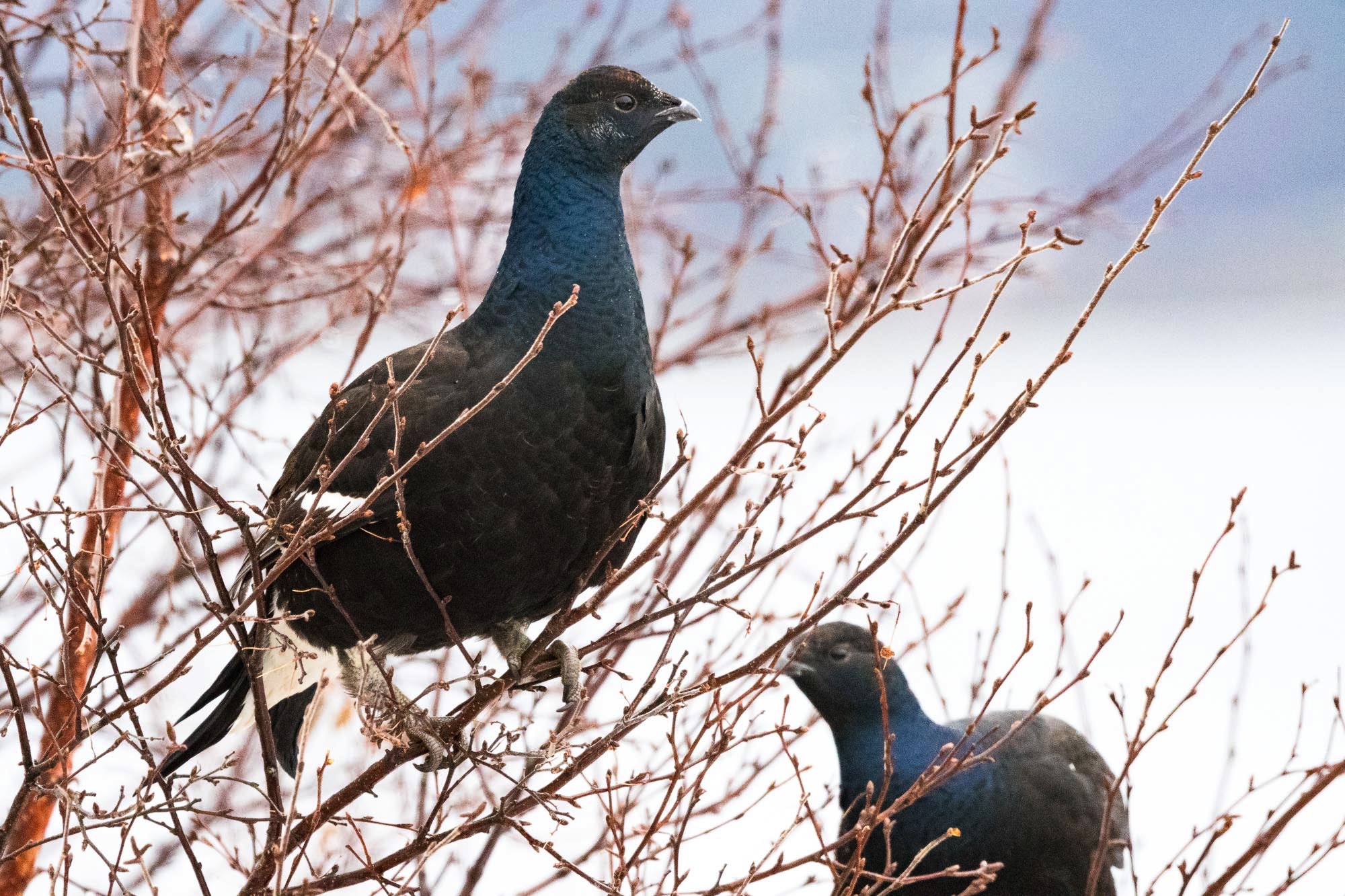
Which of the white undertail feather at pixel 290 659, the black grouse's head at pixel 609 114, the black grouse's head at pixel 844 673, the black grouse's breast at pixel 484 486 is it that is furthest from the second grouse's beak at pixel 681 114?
the black grouse's head at pixel 844 673

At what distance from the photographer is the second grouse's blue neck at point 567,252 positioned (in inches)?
70.5

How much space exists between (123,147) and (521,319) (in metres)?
0.59

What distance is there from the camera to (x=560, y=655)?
1.83 metres

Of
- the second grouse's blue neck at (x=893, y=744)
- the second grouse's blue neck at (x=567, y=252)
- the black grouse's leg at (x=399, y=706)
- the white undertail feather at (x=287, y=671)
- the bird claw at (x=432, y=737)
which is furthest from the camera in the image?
the second grouse's blue neck at (x=893, y=744)

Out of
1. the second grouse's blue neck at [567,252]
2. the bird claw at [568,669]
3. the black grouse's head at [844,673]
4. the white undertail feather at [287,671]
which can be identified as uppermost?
the second grouse's blue neck at [567,252]

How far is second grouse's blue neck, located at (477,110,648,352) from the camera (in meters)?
1.79

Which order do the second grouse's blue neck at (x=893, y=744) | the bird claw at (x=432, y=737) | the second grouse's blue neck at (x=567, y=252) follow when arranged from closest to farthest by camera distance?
1. the bird claw at (x=432, y=737)
2. the second grouse's blue neck at (x=567, y=252)
3. the second grouse's blue neck at (x=893, y=744)

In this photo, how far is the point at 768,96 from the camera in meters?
2.44

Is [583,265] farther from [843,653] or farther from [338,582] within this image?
[843,653]

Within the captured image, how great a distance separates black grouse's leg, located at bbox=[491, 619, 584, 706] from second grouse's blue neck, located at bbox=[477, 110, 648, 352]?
44 centimetres

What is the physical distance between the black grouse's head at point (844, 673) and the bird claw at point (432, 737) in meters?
1.15

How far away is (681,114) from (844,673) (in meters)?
1.32

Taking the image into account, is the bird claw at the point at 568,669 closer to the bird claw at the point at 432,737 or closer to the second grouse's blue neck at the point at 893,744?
the bird claw at the point at 432,737

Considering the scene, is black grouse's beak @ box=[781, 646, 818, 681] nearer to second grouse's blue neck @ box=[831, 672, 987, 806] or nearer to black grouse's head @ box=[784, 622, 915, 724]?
black grouse's head @ box=[784, 622, 915, 724]
